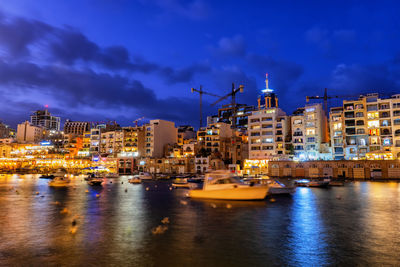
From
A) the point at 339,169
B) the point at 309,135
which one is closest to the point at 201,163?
the point at 309,135

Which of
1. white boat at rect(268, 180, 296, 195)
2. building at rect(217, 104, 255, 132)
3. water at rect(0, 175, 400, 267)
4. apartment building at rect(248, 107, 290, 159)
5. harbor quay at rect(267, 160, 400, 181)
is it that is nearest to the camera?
water at rect(0, 175, 400, 267)

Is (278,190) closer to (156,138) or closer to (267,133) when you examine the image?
(267,133)

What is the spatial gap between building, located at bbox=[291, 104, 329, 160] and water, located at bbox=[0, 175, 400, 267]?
65546 millimetres

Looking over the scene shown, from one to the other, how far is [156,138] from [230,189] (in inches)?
3869

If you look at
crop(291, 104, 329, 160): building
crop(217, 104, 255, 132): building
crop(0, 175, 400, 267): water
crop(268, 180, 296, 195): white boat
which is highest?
crop(217, 104, 255, 132): building

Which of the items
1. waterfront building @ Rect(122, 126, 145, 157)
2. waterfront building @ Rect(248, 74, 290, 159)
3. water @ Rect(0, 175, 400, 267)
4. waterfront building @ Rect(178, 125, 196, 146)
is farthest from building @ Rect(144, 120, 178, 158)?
water @ Rect(0, 175, 400, 267)

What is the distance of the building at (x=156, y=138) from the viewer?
12712 centimetres

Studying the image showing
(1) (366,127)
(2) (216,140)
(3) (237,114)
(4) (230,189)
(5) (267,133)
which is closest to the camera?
(4) (230,189)

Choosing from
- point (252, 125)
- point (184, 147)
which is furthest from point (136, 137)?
point (252, 125)

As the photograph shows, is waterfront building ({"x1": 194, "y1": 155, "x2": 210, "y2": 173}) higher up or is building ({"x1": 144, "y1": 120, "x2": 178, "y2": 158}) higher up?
building ({"x1": 144, "y1": 120, "x2": 178, "y2": 158})

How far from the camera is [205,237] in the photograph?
→ 60.6 feet

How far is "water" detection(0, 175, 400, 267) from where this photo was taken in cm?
1425

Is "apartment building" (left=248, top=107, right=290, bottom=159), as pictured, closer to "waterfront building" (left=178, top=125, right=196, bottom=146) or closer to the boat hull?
"waterfront building" (left=178, top=125, right=196, bottom=146)

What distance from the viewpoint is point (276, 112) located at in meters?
104
